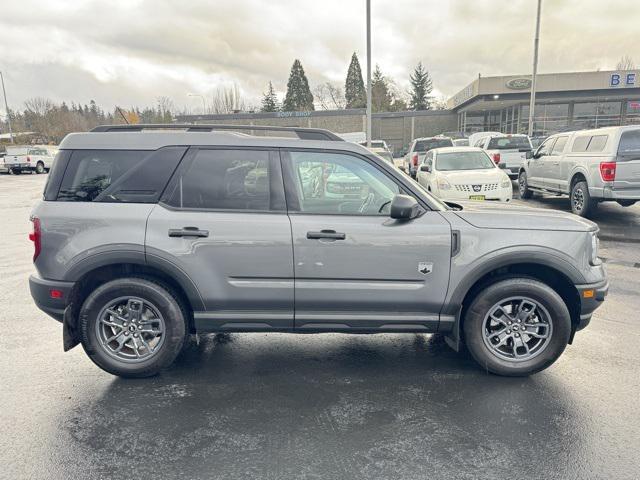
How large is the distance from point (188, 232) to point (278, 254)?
71cm

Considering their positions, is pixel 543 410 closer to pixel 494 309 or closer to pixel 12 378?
pixel 494 309

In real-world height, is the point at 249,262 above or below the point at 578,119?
below

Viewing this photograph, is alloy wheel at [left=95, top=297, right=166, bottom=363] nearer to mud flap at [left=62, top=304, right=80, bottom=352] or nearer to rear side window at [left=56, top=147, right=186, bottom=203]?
mud flap at [left=62, top=304, right=80, bottom=352]

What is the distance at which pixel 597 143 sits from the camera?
9.64 meters

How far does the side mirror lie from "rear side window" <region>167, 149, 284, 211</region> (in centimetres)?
88

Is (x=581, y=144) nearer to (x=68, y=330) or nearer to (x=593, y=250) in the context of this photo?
(x=593, y=250)

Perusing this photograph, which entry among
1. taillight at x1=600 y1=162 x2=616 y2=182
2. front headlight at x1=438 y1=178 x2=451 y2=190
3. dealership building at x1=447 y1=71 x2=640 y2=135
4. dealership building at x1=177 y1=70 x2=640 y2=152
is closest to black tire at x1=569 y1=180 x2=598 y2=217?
taillight at x1=600 y1=162 x2=616 y2=182

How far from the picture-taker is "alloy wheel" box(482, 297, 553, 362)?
3580mm

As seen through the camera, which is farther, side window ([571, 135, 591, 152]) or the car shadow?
side window ([571, 135, 591, 152])

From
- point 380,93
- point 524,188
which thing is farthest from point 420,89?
point 524,188

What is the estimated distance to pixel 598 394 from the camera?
333 centimetres

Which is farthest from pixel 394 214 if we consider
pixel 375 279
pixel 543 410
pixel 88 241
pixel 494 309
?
pixel 88 241

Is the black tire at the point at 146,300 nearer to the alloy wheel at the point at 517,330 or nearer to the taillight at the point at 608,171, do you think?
the alloy wheel at the point at 517,330

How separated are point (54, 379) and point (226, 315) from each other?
5.04 feet
